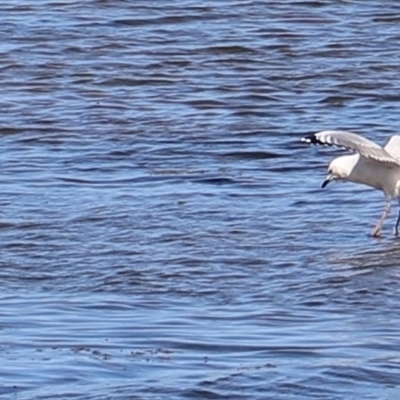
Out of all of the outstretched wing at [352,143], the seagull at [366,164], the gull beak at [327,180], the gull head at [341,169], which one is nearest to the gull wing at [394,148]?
the seagull at [366,164]

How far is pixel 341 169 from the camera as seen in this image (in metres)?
10.2

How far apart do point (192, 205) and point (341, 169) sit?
35.5 inches

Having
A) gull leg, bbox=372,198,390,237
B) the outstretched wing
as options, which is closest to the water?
gull leg, bbox=372,198,390,237

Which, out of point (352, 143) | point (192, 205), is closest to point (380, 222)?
point (352, 143)

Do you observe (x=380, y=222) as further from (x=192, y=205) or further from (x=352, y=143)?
(x=192, y=205)

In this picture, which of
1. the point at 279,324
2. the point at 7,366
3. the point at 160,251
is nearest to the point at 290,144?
the point at 160,251

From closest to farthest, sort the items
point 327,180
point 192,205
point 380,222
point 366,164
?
1. point 380,222
2. point 192,205
3. point 366,164
4. point 327,180

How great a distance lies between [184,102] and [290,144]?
1689mm

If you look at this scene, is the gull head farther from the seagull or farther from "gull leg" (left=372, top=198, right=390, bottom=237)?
"gull leg" (left=372, top=198, right=390, bottom=237)

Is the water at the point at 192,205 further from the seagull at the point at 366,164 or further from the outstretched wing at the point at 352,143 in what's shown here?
the outstretched wing at the point at 352,143

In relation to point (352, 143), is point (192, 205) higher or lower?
lower

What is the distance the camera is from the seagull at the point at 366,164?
32.1 ft

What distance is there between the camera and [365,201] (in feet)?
34.6

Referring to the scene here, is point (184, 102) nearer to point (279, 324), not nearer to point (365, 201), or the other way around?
point (365, 201)
